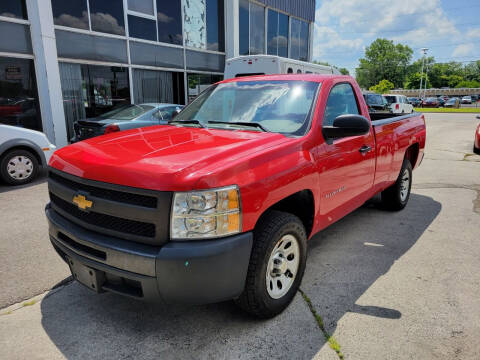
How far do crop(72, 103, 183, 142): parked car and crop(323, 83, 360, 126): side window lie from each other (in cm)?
437

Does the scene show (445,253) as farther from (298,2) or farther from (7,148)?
(298,2)

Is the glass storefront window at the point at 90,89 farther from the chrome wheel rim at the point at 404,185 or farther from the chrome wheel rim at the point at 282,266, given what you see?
the chrome wheel rim at the point at 282,266

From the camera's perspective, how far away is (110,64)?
1148cm

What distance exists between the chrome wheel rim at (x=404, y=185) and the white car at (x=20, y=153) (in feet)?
21.6

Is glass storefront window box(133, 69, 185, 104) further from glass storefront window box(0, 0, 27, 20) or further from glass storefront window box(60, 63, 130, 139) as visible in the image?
glass storefront window box(0, 0, 27, 20)

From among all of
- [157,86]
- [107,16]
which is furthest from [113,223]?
[157,86]

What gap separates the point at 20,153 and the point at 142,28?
7.36 meters

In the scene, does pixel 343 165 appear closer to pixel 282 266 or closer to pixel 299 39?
pixel 282 266

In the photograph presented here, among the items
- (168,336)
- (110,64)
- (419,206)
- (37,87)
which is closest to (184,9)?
(110,64)

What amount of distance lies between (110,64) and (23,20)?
258 centimetres

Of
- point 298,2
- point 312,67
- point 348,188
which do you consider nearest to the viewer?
point 348,188

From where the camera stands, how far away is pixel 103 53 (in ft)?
36.9

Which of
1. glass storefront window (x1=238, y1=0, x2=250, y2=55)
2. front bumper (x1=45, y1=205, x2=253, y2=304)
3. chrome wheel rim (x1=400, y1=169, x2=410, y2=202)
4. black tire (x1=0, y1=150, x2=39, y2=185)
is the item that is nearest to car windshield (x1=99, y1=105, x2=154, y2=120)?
black tire (x1=0, y1=150, x2=39, y2=185)

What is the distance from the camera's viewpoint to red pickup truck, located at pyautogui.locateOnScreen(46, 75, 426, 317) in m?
2.12
